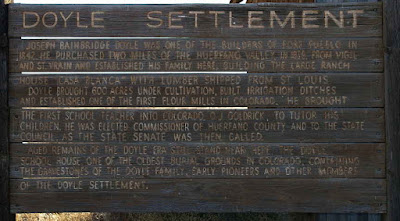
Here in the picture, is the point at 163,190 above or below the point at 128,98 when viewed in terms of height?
below

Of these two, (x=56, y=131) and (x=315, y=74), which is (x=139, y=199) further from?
(x=315, y=74)

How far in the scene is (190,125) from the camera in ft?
13.8

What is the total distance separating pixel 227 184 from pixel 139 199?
94 cm

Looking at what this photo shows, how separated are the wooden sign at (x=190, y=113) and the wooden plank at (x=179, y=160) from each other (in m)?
0.01

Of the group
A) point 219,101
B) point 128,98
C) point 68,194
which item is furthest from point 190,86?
point 68,194

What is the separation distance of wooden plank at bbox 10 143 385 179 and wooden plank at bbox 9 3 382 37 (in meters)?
1.18

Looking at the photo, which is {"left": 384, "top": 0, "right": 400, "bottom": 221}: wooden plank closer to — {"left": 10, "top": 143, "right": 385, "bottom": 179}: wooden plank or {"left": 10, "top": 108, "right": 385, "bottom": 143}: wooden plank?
{"left": 10, "top": 108, "right": 385, "bottom": 143}: wooden plank

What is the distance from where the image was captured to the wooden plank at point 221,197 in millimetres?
4230

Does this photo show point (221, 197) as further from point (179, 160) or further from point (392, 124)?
point (392, 124)

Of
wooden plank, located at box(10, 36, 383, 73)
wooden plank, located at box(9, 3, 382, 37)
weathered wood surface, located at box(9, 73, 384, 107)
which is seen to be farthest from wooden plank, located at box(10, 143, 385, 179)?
wooden plank, located at box(9, 3, 382, 37)

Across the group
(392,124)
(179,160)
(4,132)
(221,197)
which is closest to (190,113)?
(179,160)

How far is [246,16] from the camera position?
4277mm

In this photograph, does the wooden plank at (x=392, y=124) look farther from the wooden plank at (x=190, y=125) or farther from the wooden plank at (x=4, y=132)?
the wooden plank at (x=4, y=132)

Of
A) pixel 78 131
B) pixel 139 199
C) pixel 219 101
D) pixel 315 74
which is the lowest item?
pixel 139 199
